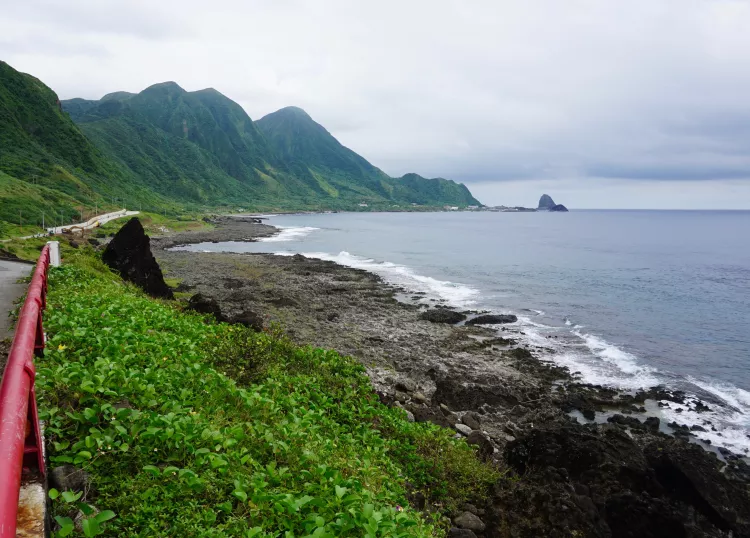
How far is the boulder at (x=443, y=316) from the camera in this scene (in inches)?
1372

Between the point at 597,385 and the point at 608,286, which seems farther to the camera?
the point at 608,286

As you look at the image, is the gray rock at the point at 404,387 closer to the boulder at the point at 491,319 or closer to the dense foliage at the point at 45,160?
the boulder at the point at 491,319

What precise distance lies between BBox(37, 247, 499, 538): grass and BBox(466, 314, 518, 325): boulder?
23108 millimetres

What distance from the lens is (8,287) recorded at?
15141mm

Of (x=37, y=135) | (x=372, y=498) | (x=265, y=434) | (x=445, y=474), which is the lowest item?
(x=445, y=474)

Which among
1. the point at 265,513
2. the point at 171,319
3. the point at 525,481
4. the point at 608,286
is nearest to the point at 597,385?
the point at 525,481

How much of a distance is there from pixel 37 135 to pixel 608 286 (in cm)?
A: 14745

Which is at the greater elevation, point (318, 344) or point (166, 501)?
point (166, 501)

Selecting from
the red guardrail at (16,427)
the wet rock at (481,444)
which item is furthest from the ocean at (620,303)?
the red guardrail at (16,427)

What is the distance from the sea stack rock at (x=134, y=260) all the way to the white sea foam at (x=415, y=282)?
79.7 ft

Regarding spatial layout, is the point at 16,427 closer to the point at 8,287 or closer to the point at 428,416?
the point at 428,416

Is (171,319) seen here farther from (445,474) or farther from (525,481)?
(525,481)

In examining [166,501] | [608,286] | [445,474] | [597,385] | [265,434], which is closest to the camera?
[166,501]

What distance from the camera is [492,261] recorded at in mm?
73375
